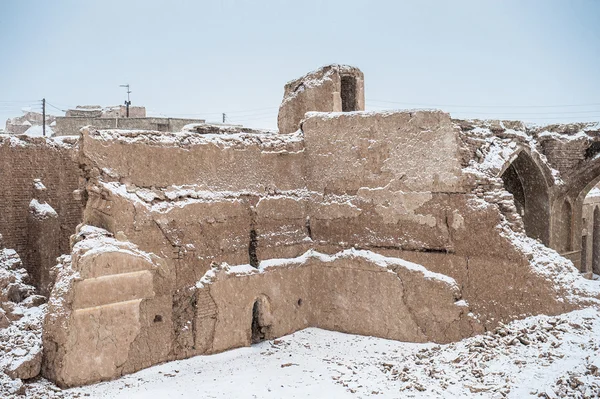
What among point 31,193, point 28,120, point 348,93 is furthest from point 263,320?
point 28,120

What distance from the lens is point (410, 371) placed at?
6.96 meters

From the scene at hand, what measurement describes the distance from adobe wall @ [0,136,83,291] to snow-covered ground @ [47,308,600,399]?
233 inches

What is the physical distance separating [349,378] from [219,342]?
1.97 metres

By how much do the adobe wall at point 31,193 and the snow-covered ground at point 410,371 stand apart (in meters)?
5.92

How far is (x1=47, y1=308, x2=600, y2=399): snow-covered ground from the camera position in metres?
5.96

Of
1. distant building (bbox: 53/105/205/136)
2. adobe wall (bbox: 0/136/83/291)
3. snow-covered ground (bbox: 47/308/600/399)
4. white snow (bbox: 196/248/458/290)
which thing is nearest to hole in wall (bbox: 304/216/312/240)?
white snow (bbox: 196/248/458/290)

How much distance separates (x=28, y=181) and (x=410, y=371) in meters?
9.06

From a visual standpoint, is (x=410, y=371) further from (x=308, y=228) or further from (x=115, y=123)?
(x=115, y=123)

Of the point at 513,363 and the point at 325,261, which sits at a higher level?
the point at 325,261

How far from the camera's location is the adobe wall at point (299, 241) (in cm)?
736

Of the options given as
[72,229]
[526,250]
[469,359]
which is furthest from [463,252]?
[72,229]

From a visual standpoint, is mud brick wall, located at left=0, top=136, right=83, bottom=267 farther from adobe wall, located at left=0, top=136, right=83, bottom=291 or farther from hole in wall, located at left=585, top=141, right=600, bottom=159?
hole in wall, located at left=585, top=141, right=600, bottom=159

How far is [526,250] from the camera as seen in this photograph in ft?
25.5

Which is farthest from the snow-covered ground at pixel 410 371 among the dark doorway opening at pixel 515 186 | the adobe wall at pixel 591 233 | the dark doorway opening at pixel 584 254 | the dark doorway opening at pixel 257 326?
the adobe wall at pixel 591 233
